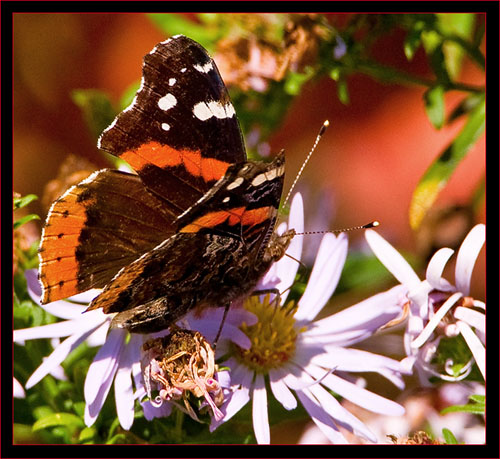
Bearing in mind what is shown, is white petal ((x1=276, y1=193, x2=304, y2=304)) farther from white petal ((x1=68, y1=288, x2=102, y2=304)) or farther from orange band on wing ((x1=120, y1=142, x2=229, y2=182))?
white petal ((x1=68, y1=288, x2=102, y2=304))

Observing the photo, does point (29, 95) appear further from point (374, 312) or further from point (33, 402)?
point (374, 312)

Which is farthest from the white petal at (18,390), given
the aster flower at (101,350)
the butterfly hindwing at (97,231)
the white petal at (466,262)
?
the white petal at (466,262)

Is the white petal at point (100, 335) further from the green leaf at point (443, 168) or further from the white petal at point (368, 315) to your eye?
the green leaf at point (443, 168)

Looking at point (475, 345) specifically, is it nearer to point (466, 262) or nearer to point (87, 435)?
point (466, 262)

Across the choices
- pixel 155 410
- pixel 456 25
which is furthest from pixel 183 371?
pixel 456 25

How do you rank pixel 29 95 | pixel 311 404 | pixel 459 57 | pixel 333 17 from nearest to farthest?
pixel 311 404 < pixel 333 17 < pixel 459 57 < pixel 29 95

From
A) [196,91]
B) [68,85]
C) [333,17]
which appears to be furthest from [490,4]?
[68,85]

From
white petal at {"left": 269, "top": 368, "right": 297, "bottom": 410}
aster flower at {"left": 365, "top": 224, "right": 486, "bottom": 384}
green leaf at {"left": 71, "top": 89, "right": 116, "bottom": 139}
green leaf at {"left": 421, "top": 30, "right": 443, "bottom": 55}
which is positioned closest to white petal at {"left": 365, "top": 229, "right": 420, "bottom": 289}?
aster flower at {"left": 365, "top": 224, "right": 486, "bottom": 384}
